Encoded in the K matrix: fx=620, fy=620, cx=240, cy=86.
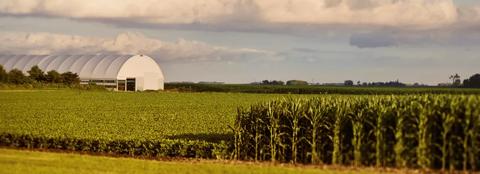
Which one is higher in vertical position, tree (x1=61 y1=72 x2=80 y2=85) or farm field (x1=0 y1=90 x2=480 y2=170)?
tree (x1=61 y1=72 x2=80 y2=85)

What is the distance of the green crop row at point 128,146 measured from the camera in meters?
19.5

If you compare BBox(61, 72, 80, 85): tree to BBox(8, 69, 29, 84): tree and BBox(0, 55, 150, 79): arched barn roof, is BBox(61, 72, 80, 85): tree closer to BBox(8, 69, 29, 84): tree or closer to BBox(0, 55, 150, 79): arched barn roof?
BBox(0, 55, 150, 79): arched barn roof

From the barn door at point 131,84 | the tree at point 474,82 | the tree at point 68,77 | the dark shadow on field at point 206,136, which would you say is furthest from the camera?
the tree at point 474,82

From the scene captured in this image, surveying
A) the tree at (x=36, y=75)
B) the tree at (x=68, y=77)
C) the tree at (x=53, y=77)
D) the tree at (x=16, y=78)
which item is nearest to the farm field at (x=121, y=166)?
the tree at (x=16, y=78)

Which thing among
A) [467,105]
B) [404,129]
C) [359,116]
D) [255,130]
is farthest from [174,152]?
[467,105]

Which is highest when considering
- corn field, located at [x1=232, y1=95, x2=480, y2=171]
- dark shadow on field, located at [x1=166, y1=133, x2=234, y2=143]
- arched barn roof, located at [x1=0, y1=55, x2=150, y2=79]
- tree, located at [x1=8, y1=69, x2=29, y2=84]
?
arched barn roof, located at [x1=0, y1=55, x2=150, y2=79]

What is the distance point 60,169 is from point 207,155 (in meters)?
5.01

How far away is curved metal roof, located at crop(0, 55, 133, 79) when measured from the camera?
78.2 m

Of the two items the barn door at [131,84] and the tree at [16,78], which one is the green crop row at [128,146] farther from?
the barn door at [131,84]

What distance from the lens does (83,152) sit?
68.4ft

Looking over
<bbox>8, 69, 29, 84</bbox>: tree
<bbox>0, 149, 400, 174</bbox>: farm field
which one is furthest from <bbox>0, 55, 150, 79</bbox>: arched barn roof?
<bbox>0, 149, 400, 174</bbox>: farm field

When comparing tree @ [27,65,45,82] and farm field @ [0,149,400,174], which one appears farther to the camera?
tree @ [27,65,45,82]

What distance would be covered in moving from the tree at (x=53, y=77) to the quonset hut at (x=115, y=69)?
14.5ft

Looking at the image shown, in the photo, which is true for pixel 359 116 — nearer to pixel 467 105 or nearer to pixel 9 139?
pixel 467 105
